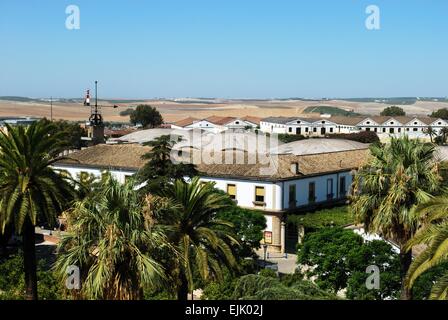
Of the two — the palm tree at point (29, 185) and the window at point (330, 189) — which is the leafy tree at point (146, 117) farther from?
the palm tree at point (29, 185)

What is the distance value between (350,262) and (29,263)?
1224 centimetres

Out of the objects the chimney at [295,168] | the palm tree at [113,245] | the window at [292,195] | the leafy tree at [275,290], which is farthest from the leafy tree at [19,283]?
the chimney at [295,168]

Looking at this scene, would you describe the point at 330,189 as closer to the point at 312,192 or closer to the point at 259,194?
the point at 312,192

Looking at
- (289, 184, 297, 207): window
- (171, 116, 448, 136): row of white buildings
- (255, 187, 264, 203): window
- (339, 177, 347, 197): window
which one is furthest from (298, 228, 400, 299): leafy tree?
(171, 116, 448, 136): row of white buildings

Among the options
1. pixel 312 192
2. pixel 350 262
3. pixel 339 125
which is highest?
pixel 339 125

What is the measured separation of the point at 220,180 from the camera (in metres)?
49.0

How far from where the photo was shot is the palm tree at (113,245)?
15148 mm

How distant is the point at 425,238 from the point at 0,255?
96.5ft

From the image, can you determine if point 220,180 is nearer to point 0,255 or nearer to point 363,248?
point 0,255

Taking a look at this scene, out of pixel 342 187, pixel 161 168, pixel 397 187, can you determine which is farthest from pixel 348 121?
pixel 397 187

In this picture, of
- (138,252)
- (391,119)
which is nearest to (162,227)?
(138,252)

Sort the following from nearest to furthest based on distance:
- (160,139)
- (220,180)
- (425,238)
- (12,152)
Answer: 1. (425,238)
2. (12,152)
3. (160,139)
4. (220,180)

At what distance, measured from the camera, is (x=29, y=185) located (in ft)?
70.6
